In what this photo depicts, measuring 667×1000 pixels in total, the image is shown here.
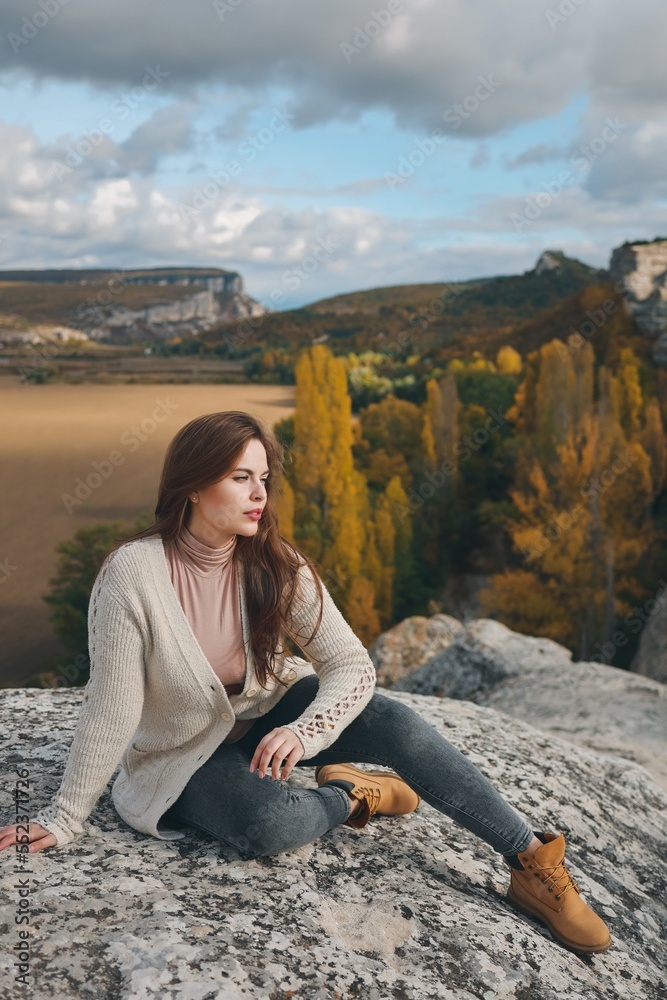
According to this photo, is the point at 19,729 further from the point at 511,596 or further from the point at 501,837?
the point at 511,596

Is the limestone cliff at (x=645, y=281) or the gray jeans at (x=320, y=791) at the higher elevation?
the limestone cliff at (x=645, y=281)

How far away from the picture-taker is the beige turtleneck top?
9.21 ft

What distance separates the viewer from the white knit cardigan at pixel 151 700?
103 inches

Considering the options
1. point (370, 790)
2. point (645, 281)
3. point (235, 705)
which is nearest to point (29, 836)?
point (235, 705)

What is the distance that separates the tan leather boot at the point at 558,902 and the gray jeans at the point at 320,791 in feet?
0.27

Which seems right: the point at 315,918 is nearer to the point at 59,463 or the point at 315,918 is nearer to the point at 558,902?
the point at 558,902

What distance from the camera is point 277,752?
254cm

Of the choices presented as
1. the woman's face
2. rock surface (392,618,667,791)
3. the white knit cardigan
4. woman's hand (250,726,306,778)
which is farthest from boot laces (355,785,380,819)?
rock surface (392,618,667,791)

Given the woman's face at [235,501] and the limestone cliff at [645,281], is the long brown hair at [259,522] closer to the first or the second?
the woman's face at [235,501]

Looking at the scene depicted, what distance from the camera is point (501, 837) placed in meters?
2.79

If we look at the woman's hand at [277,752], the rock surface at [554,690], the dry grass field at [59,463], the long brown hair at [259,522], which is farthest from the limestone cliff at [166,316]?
the woman's hand at [277,752]

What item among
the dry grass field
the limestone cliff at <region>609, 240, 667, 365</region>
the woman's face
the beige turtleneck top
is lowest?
the dry grass field

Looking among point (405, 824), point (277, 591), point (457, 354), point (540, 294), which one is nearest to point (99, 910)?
point (277, 591)

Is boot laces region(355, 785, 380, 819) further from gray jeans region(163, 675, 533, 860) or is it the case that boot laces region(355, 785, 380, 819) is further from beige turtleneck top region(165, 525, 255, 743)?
beige turtleneck top region(165, 525, 255, 743)
